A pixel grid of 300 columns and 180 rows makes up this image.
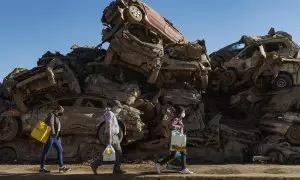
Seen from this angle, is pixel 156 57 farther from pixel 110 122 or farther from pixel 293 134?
pixel 110 122

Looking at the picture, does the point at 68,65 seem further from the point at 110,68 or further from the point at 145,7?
the point at 145,7

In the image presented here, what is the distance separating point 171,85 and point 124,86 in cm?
174

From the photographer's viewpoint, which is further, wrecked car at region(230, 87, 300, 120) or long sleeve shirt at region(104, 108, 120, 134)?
wrecked car at region(230, 87, 300, 120)

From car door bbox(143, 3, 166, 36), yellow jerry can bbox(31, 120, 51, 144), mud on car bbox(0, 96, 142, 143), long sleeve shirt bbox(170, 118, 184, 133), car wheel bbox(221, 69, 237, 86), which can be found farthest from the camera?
car wheel bbox(221, 69, 237, 86)

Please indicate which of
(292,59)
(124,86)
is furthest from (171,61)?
(292,59)

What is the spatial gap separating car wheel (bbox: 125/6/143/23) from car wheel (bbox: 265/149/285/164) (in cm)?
620

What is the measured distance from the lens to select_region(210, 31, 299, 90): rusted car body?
15438 mm

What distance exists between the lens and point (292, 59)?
15.5 metres

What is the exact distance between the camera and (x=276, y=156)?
1334 centimetres

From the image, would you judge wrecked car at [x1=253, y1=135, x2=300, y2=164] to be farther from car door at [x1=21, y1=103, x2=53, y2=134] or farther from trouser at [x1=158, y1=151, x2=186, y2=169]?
car door at [x1=21, y1=103, x2=53, y2=134]

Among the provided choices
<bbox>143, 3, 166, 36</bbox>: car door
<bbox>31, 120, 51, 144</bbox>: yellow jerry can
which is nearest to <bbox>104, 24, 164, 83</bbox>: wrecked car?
<bbox>143, 3, 166, 36</bbox>: car door

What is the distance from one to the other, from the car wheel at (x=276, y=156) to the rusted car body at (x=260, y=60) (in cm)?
287

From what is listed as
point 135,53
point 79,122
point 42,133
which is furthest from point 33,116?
point 135,53

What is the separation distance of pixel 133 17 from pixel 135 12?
0.31m
